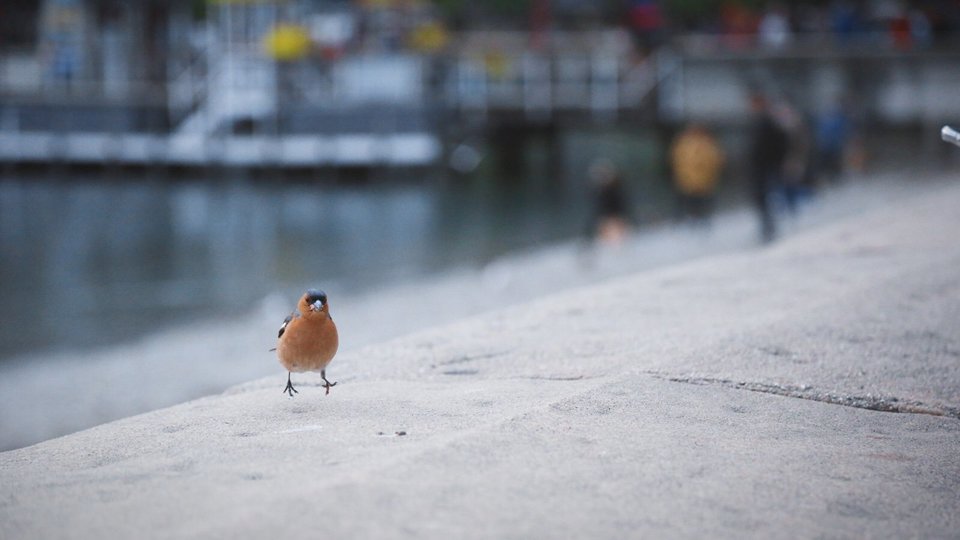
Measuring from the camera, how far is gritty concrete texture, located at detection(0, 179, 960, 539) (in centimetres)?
379

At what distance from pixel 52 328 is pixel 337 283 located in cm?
516

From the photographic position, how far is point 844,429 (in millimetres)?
5051

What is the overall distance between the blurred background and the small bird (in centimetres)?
1578

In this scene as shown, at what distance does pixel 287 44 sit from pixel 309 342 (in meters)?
34.3

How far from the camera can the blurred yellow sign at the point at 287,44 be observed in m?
38.3

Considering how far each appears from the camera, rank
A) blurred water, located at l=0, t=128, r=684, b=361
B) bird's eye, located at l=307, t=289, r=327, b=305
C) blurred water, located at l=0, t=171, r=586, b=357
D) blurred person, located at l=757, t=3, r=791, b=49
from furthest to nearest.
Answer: blurred person, located at l=757, t=3, r=791, b=49 → blurred water, located at l=0, t=128, r=684, b=361 → blurred water, located at l=0, t=171, r=586, b=357 → bird's eye, located at l=307, t=289, r=327, b=305

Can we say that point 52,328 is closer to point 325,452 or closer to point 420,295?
point 420,295

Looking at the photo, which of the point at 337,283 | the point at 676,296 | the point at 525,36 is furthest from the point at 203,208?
the point at 676,296

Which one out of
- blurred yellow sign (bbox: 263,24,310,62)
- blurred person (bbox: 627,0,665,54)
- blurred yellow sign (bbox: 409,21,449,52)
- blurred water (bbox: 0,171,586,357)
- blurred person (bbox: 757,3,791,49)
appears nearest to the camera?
blurred water (bbox: 0,171,586,357)

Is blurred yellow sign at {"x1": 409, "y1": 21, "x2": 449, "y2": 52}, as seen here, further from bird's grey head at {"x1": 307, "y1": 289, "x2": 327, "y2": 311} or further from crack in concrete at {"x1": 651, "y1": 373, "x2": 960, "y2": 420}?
bird's grey head at {"x1": 307, "y1": 289, "x2": 327, "y2": 311}

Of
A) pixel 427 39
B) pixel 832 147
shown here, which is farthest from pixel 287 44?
pixel 832 147

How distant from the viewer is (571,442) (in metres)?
4.62

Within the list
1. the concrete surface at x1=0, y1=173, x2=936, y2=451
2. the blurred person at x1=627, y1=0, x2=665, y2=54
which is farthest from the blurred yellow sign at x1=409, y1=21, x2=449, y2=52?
the concrete surface at x1=0, y1=173, x2=936, y2=451

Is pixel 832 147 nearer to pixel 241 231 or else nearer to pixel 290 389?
pixel 241 231
